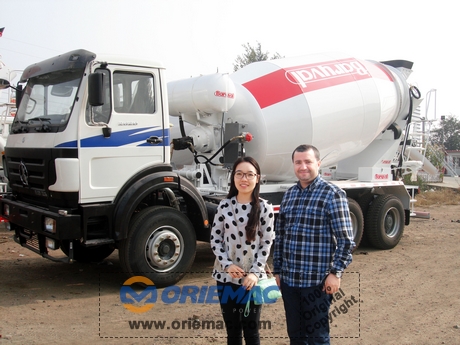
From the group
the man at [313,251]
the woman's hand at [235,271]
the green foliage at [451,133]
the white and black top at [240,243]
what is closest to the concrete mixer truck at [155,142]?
the white and black top at [240,243]

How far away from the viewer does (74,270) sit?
704 centimetres

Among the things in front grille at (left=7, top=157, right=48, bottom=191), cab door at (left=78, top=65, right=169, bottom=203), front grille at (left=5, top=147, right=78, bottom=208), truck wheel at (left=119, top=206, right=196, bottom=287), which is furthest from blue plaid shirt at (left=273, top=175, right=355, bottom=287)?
front grille at (left=7, top=157, right=48, bottom=191)

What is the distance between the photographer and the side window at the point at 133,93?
19.1ft

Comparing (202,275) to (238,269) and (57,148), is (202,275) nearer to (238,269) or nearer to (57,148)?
(57,148)

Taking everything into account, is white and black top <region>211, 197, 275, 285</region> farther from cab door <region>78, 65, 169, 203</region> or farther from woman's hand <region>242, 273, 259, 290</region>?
cab door <region>78, 65, 169, 203</region>

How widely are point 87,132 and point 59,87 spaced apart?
85cm

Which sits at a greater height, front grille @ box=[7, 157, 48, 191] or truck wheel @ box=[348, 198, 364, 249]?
front grille @ box=[7, 157, 48, 191]

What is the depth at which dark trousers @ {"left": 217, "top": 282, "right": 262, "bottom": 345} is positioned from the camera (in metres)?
3.16

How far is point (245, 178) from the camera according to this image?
3.18 m

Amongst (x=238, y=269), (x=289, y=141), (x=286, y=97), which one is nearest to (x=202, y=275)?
(x=289, y=141)

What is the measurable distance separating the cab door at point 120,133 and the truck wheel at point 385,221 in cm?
462

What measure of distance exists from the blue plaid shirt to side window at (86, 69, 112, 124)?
335cm

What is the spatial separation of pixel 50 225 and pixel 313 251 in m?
3.67

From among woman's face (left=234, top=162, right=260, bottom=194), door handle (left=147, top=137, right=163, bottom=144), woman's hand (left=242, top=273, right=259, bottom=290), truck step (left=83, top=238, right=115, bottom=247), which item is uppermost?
door handle (left=147, top=137, right=163, bottom=144)
